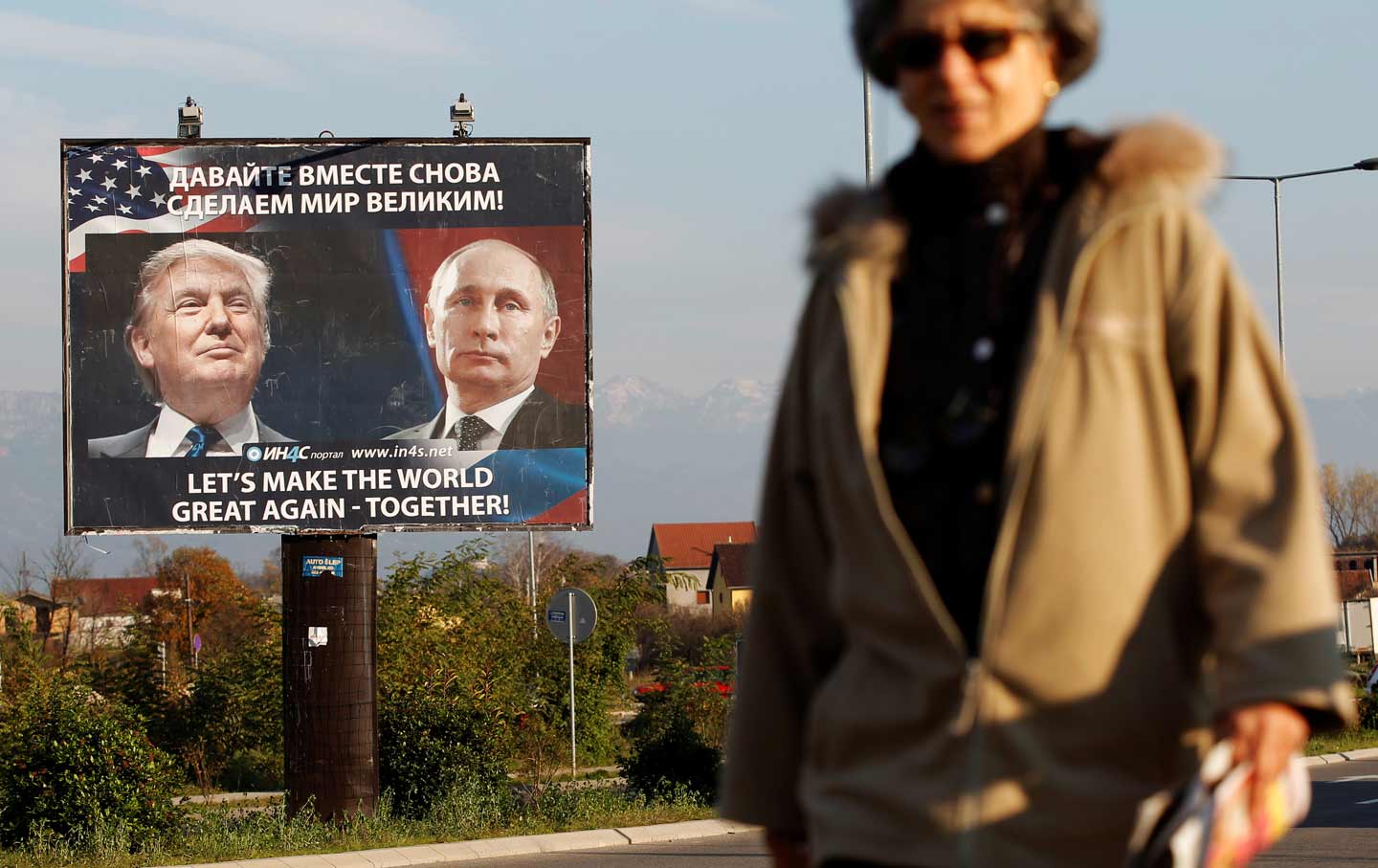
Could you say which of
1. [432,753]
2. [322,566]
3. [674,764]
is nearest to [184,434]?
[322,566]

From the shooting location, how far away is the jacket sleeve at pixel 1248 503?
2.05 metres

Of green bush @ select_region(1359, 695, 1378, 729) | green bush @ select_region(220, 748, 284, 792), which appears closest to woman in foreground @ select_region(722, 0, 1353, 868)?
green bush @ select_region(220, 748, 284, 792)

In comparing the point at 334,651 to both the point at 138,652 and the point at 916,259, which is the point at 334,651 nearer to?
the point at 138,652

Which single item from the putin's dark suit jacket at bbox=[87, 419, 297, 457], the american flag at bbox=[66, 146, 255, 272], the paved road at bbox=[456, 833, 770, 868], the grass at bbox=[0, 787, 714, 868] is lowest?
the paved road at bbox=[456, 833, 770, 868]

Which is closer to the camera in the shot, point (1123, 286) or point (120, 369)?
point (1123, 286)

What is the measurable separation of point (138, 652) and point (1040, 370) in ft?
64.2

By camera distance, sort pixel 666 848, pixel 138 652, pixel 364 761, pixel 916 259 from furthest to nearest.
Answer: pixel 138 652
pixel 364 761
pixel 666 848
pixel 916 259

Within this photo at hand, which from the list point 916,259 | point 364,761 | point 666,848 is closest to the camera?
point 916,259

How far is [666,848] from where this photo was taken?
14320mm

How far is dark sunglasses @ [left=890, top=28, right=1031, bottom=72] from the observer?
239cm

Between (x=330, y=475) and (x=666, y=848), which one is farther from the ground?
(x=330, y=475)

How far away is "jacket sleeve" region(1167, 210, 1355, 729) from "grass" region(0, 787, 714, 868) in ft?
40.0

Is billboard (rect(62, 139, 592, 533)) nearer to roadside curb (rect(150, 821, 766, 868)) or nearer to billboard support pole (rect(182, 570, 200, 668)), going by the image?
roadside curb (rect(150, 821, 766, 868))

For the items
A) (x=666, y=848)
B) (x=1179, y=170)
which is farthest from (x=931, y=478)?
(x=666, y=848)
